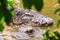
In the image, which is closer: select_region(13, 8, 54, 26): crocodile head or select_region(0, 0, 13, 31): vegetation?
select_region(0, 0, 13, 31): vegetation

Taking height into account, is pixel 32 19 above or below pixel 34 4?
above

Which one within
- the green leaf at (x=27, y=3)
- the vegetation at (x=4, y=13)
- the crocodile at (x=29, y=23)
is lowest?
the vegetation at (x=4, y=13)

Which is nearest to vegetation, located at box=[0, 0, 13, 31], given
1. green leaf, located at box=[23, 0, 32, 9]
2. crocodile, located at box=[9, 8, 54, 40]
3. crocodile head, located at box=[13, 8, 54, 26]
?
green leaf, located at box=[23, 0, 32, 9]

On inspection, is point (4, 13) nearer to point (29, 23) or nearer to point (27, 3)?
point (27, 3)

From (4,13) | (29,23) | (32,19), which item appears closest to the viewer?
(4,13)

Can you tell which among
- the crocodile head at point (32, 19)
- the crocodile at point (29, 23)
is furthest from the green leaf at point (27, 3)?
the crocodile head at point (32, 19)

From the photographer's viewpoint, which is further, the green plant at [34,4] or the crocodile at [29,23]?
the crocodile at [29,23]

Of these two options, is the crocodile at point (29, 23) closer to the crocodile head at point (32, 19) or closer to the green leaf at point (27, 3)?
the crocodile head at point (32, 19)

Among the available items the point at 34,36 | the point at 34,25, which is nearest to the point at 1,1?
the point at 34,36

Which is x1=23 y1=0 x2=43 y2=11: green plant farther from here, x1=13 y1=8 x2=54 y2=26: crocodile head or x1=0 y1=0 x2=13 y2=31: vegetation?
x1=13 y1=8 x2=54 y2=26: crocodile head

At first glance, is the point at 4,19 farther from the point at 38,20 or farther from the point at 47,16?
the point at 47,16

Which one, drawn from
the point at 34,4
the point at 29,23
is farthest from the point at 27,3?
the point at 29,23

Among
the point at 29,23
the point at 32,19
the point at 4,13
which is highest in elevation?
the point at 32,19
